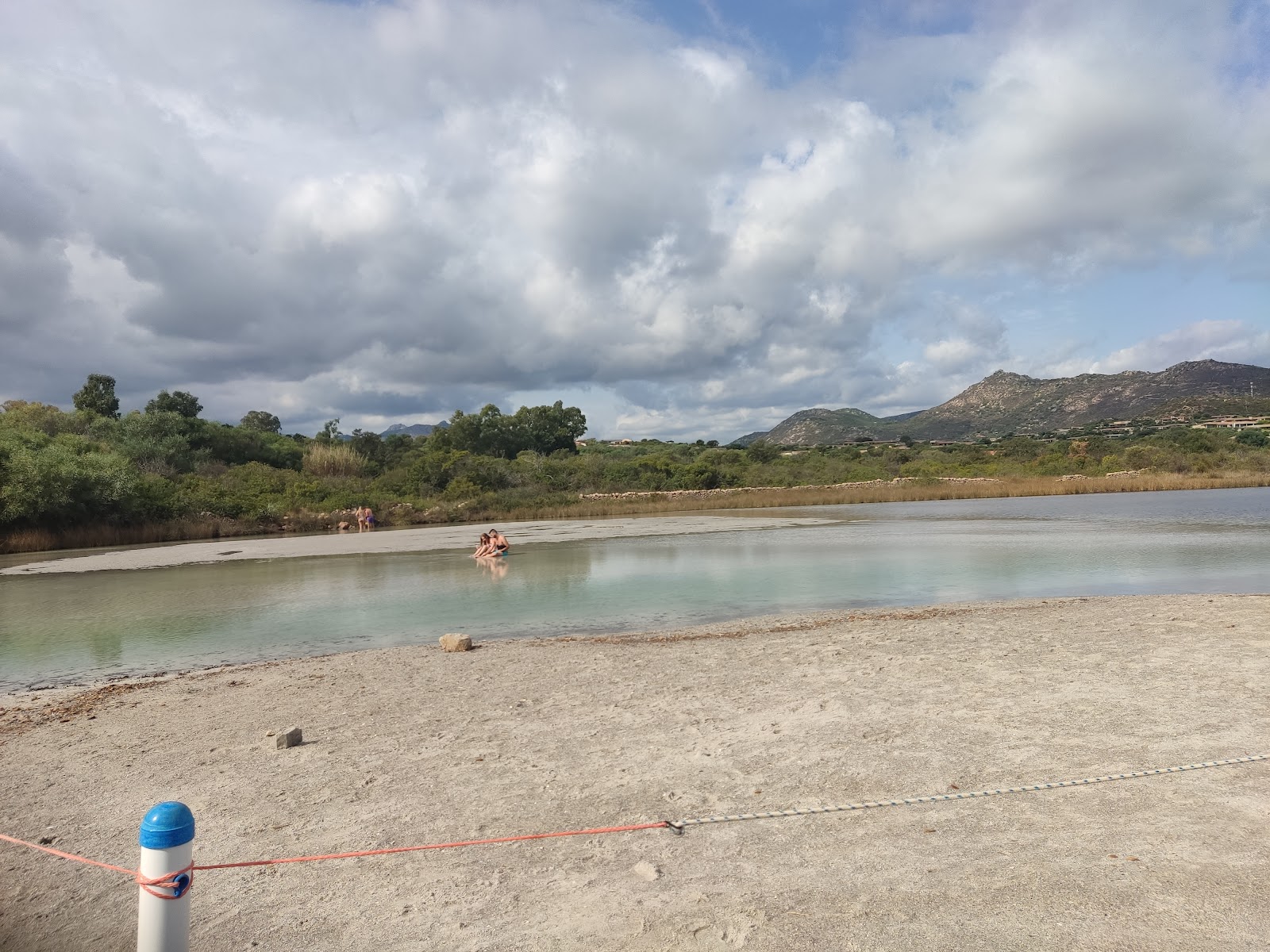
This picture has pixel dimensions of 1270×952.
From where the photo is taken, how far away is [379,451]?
248ft

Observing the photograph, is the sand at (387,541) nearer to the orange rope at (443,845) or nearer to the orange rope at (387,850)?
the orange rope at (387,850)

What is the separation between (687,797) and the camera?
530cm

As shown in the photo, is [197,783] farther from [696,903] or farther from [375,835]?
[696,903]

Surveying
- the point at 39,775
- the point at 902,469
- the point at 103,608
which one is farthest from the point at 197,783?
the point at 902,469

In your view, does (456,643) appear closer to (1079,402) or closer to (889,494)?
(889,494)

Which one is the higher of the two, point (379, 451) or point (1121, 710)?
point (379, 451)

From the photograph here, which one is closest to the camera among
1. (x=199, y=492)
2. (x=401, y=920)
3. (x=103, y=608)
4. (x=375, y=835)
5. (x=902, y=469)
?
(x=401, y=920)

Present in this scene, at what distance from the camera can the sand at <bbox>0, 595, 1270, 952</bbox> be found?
3.79 meters

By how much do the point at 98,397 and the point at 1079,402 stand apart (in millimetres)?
164813

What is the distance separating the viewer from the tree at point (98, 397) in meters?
70.6

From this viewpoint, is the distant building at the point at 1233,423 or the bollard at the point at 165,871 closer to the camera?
the bollard at the point at 165,871

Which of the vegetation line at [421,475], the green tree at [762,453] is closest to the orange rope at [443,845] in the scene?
the vegetation line at [421,475]

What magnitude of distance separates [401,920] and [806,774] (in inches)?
109

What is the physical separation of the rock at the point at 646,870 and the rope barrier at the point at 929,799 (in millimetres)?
450
